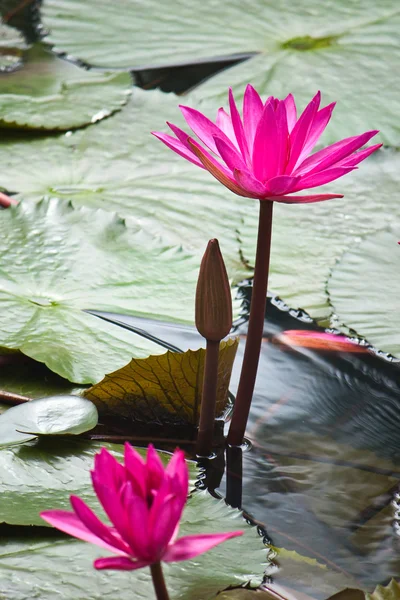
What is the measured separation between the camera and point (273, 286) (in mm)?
1384

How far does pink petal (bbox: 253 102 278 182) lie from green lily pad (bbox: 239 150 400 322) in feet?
1.69

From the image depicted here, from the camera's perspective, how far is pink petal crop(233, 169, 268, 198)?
791 mm

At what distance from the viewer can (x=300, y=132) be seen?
834mm

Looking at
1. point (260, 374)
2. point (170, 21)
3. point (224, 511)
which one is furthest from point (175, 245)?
point (170, 21)

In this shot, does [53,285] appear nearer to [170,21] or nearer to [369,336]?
[369,336]

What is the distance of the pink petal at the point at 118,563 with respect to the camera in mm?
521

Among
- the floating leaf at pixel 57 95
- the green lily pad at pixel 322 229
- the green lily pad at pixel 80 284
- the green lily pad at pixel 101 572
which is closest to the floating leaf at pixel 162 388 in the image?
the green lily pad at pixel 80 284

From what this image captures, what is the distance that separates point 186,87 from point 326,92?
44cm

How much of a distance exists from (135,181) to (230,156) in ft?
2.79

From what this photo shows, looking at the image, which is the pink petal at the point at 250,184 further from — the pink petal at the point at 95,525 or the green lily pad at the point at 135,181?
the green lily pad at the point at 135,181

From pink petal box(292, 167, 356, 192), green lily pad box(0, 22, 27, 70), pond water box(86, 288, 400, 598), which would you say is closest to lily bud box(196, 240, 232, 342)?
pink petal box(292, 167, 356, 192)

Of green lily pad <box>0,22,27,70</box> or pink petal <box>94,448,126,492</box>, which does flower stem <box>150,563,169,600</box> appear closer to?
pink petal <box>94,448,126,492</box>

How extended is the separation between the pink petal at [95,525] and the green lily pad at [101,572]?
0.74 feet

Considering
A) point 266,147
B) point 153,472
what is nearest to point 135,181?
point 266,147
